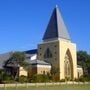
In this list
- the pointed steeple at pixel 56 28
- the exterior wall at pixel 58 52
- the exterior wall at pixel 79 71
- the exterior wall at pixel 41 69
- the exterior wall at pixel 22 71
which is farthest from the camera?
the exterior wall at pixel 79 71

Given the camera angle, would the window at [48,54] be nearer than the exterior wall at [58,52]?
No

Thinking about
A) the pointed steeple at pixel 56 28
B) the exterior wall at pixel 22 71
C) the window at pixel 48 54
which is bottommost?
the exterior wall at pixel 22 71

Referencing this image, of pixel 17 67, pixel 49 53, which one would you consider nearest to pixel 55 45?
pixel 49 53

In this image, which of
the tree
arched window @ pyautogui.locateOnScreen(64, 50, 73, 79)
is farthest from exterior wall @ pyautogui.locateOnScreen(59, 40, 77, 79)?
the tree

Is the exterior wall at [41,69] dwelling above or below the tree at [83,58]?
below

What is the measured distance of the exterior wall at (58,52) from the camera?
80000 mm

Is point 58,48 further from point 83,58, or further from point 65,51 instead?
point 83,58

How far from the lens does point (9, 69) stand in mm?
74188

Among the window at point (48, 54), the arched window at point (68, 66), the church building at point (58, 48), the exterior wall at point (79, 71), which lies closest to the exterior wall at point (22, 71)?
the church building at point (58, 48)

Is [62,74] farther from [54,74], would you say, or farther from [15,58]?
[15,58]

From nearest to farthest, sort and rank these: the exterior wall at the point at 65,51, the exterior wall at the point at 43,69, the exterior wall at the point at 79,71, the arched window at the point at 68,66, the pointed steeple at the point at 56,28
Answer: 1. the exterior wall at the point at 43,69
2. the exterior wall at the point at 65,51
3. the pointed steeple at the point at 56,28
4. the arched window at the point at 68,66
5. the exterior wall at the point at 79,71

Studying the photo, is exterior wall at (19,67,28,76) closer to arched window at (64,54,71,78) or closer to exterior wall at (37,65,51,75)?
exterior wall at (37,65,51,75)

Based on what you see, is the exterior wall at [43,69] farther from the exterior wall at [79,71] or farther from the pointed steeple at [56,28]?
the exterior wall at [79,71]

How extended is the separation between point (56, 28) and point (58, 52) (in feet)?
24.5
